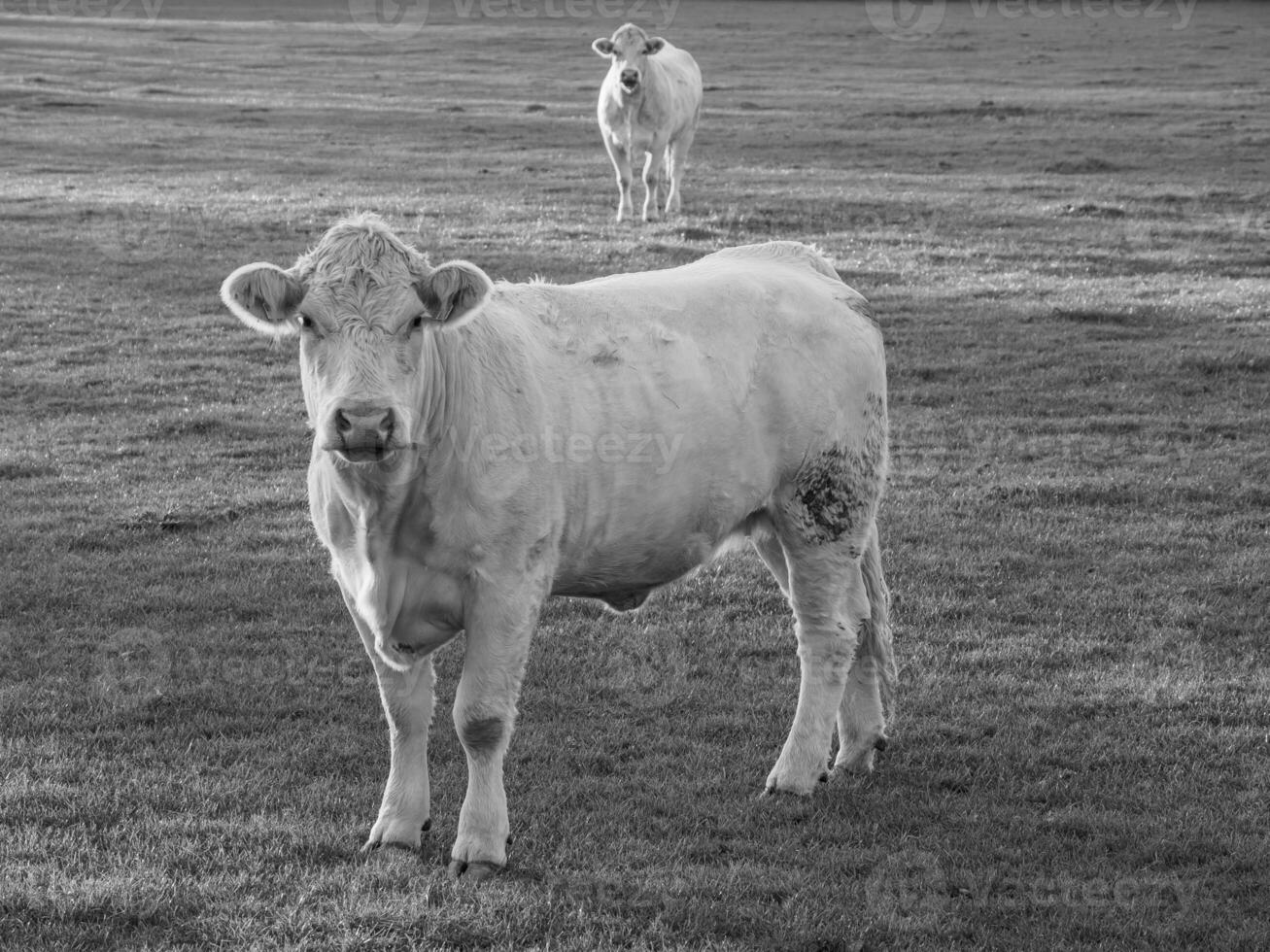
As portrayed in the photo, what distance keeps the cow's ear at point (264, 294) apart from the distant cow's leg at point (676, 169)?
56.7 ft

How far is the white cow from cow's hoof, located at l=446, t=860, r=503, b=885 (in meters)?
0.01

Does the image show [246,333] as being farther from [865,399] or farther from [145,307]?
[865,399]

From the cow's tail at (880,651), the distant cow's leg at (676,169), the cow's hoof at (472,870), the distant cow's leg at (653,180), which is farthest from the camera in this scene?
the distant cow's leg at (676,169)

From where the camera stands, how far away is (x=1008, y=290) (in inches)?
701

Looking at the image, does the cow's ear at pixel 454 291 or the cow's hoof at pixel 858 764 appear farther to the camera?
the cow's hoof at pixel 858 764

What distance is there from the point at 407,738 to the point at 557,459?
137 cm

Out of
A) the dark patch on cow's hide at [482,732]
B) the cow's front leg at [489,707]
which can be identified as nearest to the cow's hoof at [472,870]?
the cow's front leg at [489,707]

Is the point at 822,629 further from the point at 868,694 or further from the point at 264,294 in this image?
the point at 264,294

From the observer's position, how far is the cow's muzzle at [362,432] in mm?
5484

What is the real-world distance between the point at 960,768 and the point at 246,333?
10988 mm

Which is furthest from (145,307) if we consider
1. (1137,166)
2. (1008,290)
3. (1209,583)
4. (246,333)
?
(1137,166)

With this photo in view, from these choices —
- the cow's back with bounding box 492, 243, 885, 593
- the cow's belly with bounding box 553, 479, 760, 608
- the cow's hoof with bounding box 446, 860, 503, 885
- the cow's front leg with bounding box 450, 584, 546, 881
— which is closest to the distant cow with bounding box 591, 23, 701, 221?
the cow's back with bounding box 492, 243, 885, 593

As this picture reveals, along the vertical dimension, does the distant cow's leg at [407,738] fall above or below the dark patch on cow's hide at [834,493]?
below

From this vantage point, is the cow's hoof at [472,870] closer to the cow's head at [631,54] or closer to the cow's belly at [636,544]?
the cow's belly at [636,544]
